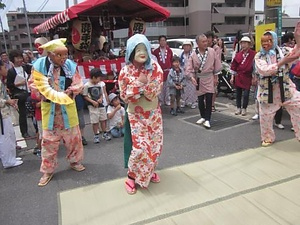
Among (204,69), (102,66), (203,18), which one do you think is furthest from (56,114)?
(203,18)

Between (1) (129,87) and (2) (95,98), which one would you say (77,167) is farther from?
(1) (129,87)

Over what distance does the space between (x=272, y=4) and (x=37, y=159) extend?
5.45 metres

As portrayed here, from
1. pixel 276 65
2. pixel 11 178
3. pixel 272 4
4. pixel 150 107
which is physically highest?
pixel 272 4

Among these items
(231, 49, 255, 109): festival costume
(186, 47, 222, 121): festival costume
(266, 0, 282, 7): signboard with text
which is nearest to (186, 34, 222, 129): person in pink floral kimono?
(186, 47, 222, 121): festival costume

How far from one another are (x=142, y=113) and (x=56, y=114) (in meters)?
1.11

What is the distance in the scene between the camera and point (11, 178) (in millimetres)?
3596

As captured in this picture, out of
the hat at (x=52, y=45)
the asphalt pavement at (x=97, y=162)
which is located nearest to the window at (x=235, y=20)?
the asphalt pavement at (x=97, y=162)

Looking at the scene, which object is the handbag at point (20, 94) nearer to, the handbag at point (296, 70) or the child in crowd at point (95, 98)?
the child in crowd at point (95, 98)

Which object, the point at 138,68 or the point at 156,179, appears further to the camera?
the point at 156,179

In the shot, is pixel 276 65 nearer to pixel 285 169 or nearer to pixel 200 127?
pixel 285 169

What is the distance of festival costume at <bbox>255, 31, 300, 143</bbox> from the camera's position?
3.87 meters

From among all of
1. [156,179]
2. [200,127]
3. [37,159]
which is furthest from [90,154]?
[200,127]

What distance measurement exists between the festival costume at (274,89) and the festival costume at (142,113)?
6.00ft

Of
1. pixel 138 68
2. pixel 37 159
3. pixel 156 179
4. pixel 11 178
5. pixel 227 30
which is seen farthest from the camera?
pixel 227 30
